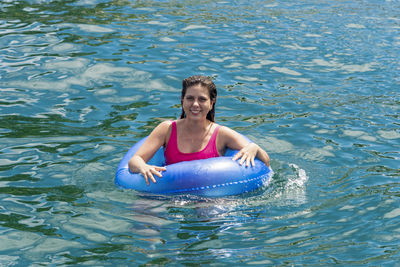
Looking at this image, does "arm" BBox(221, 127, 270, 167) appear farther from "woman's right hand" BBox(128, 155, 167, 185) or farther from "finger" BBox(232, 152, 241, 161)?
"woman's right hand" BBox(128, 155, 167, 185)

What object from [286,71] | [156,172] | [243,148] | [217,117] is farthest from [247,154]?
[286,71]

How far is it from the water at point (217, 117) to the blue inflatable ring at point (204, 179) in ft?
0.34

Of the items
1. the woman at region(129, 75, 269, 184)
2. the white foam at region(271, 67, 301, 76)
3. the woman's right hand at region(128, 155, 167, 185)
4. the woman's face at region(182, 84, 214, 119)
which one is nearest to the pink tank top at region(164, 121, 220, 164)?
the woman at region(129, 75, 269, 184)

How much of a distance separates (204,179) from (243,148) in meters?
0.61

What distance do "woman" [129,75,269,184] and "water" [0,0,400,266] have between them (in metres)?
0.45

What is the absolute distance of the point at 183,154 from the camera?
612 cm

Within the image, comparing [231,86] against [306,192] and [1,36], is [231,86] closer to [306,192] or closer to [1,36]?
[306,192]

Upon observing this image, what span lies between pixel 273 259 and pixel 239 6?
10315mm

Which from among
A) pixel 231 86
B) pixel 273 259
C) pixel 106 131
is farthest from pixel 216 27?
pixel 273 259

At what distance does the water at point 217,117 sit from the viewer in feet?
16.2

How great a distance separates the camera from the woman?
19.3ft

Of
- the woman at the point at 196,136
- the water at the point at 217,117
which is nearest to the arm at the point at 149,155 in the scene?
the woman at the point at 196,136

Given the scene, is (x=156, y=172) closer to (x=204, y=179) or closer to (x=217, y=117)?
(x=204, y=179)

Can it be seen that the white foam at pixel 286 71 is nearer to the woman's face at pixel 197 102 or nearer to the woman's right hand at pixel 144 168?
the woman's face at pixel 197 102
